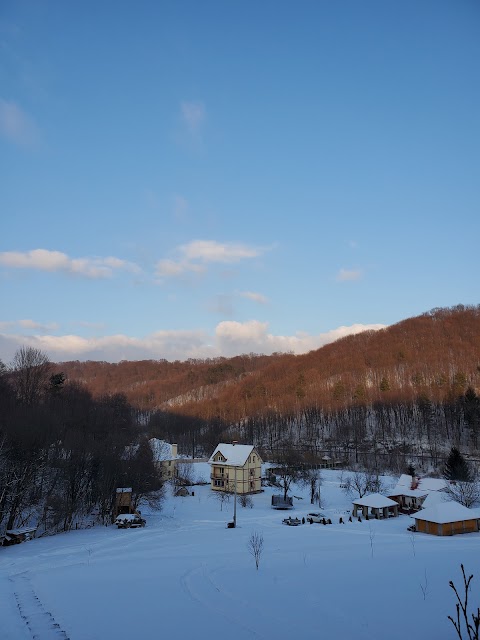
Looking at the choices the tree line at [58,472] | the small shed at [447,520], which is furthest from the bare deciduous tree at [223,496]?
the small shed at [447,520]

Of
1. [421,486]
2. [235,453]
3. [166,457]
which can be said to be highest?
[235,453]

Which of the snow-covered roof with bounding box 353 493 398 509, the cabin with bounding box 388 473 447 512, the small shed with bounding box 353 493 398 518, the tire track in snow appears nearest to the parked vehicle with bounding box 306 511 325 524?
the small shed with bounding box 353 493 398 518

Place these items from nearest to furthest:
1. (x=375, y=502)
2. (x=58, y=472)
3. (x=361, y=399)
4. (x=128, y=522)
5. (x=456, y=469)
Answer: (x=128, y=522) → (x=58, y=472) → (x=375, y=502) → (x=456, y=469) → (x=361, y=399)

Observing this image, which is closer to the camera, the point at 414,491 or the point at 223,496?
the point at 414,491

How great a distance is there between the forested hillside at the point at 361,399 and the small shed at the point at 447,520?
33.7 meters

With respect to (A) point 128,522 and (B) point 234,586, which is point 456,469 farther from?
(B) point 234,586

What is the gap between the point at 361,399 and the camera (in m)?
88.3

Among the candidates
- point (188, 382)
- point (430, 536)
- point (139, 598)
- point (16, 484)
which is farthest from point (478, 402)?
point (188, 382)

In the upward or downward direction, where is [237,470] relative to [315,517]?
upward

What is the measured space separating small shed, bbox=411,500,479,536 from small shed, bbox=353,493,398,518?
5.65 m

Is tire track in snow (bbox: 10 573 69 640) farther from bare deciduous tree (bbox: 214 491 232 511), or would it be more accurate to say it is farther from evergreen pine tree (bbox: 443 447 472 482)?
evergreen pine tree (bbox: 443 447 472 482)

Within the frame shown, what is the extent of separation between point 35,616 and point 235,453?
36641 millimetres

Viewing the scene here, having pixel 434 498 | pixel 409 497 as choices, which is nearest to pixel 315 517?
pixel 434 498

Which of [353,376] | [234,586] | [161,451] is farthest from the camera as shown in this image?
[353,376]
